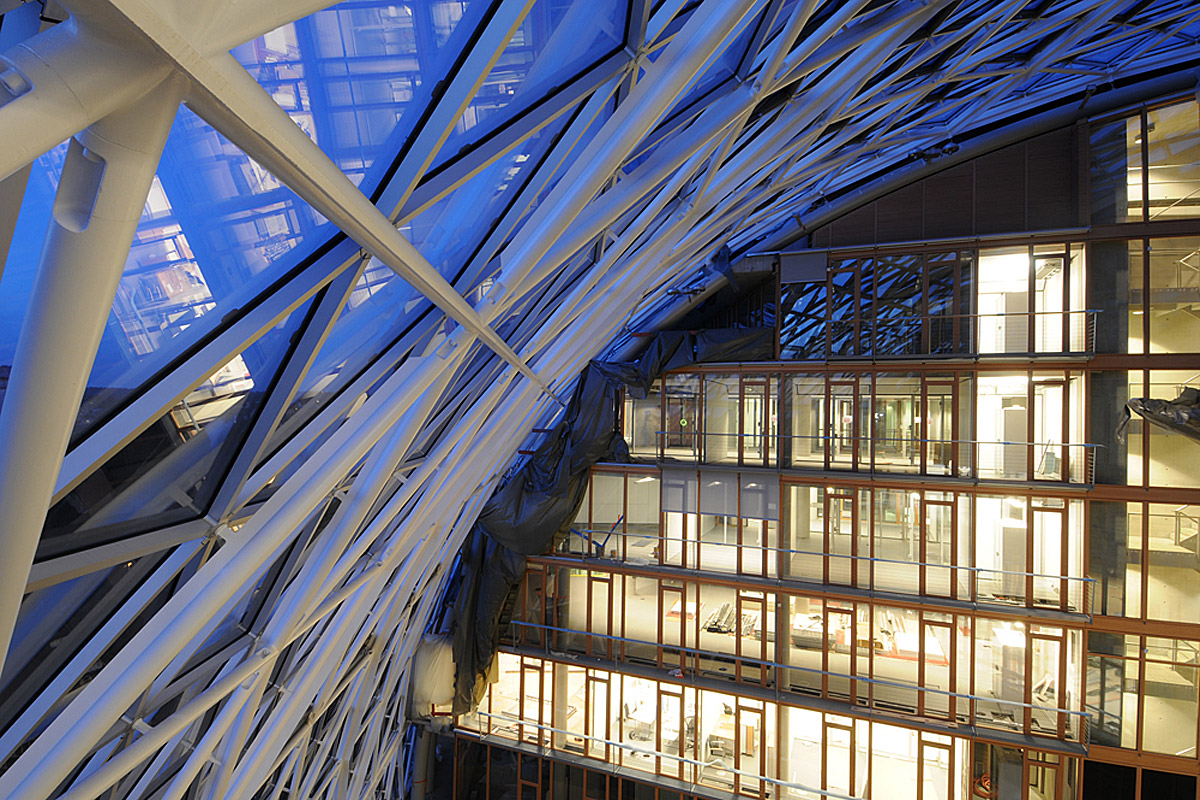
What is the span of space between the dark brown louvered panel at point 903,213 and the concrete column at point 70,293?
50.9 ft

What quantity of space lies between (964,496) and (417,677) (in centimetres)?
1345

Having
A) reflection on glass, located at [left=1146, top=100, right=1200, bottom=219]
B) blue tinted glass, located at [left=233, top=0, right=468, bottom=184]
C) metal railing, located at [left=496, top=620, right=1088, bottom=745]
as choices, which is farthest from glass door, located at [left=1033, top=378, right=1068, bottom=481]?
blue tinted glass, located at [left=233, top=0, right=468, bottom=184]

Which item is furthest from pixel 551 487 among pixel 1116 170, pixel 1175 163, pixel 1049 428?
pixel 1175 163

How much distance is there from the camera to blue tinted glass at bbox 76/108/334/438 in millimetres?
2383

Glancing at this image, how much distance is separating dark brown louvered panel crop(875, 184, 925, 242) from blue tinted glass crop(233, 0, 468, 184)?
1375 cm

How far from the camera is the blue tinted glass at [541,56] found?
379 centimetres

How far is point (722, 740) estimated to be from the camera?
49.1ft

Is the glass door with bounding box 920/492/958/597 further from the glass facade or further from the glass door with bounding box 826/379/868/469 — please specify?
the glass door with bounding box 826/379/868/469

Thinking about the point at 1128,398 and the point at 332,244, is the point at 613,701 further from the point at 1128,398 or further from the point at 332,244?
the point at 332,244

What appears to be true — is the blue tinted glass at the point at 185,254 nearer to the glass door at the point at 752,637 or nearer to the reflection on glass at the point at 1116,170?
the glass door at the point at 752,637

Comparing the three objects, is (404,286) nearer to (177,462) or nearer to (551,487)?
(177,462)

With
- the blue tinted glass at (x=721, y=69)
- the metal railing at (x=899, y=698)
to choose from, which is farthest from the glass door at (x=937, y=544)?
the blue tinted glass at (x=721, y=69)

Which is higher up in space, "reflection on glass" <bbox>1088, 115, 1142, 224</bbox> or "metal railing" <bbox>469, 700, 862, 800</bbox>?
"reflection on glass" <bbox>1088, 115, 1142, 224</bbox>

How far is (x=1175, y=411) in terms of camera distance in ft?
39.5
